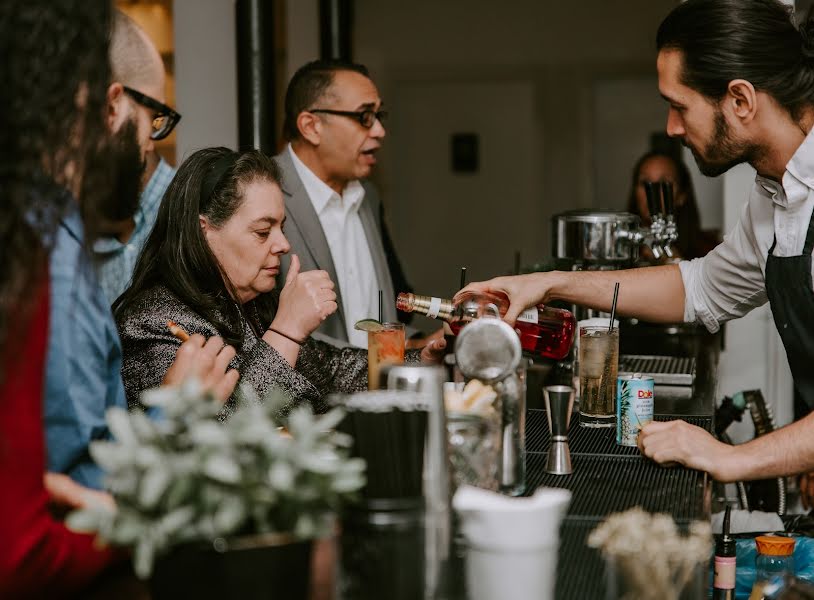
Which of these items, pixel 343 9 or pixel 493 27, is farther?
pixel 493 27

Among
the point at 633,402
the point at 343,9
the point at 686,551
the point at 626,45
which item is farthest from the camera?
the point at 626,45

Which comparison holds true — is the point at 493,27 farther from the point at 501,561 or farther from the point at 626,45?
the point at 501,561

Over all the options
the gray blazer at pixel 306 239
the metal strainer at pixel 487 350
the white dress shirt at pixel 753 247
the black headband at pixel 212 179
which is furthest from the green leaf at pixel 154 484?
the gray blazer at pixel 306 239

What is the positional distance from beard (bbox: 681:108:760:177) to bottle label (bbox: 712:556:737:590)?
827mm

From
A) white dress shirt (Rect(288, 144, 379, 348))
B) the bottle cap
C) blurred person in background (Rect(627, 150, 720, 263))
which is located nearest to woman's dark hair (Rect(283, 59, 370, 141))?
white dress shirt (Rect(288, 144, 379, 348))

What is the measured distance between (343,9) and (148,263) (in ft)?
10.5

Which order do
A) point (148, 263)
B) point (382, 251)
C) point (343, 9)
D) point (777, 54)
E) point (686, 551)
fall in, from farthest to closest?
point (343, 9) < point (382, 251) < point (148, 263) < point (777, 54) < point (686, 551)

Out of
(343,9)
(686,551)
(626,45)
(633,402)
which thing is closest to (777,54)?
(633,402)

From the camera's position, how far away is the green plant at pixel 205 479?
940mm

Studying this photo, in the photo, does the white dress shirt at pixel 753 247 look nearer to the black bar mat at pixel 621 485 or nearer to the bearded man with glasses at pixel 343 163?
the black bar mat at pixel 621 485

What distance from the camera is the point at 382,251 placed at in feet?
11.4

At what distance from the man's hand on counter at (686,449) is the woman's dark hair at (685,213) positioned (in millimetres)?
2386

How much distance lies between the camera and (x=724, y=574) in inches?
73.4

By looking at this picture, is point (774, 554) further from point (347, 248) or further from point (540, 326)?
point (347, 248)
